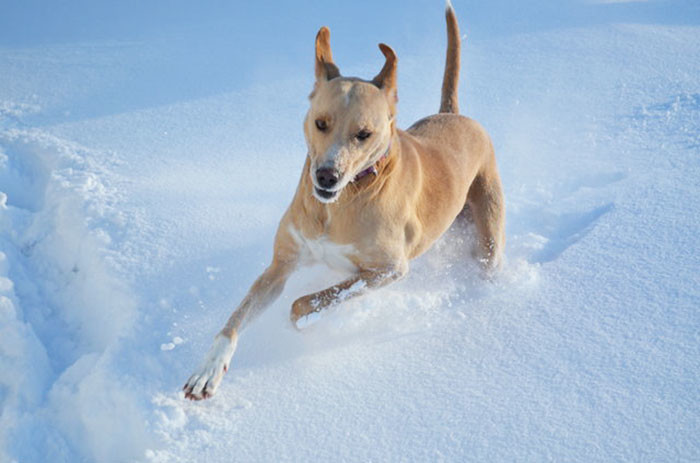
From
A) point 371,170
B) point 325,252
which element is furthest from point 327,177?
point 325,252

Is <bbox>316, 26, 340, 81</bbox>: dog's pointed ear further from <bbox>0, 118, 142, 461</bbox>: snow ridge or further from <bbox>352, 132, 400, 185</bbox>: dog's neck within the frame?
<bbox>0, 118, 142, 461</bbox>: snow ridge

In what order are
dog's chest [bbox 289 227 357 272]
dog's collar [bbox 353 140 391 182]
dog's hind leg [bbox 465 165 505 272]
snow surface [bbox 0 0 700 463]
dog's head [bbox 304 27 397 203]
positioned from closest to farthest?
snow surface [bbox 0 0 700 463], dog's head [bbox 304 27 397 203], dog's collar [bbox 353 140 391 182], dog's chest [bbox 289 227 357 272], dog's hind leg [bbox 465 165 505 272]

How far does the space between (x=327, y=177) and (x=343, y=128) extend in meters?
0.23

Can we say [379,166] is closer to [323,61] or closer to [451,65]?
[323,61]

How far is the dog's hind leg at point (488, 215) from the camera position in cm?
340

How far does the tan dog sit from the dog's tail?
354 millimetres

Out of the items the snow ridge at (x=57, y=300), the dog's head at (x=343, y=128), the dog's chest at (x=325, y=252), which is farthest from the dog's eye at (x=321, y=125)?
the snow ridge at (x=57, y=300)

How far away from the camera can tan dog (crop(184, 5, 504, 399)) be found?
7.96ft

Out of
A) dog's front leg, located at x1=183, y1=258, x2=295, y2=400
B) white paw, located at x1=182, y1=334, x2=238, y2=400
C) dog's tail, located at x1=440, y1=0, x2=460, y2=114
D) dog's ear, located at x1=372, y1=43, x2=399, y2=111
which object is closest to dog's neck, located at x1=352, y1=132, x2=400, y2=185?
dog's ear, located at x1=372, y1=43, x2=399, y2=111

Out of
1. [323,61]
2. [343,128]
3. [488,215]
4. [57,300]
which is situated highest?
[323,61]

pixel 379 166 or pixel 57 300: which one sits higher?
pixel 379 166

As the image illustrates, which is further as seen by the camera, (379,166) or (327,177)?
(379,166)

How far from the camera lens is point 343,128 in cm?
242

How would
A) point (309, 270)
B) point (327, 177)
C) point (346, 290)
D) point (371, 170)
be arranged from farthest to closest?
point (309, 270) < point (346, 290) < point (371, 170) < point (327, 177)
